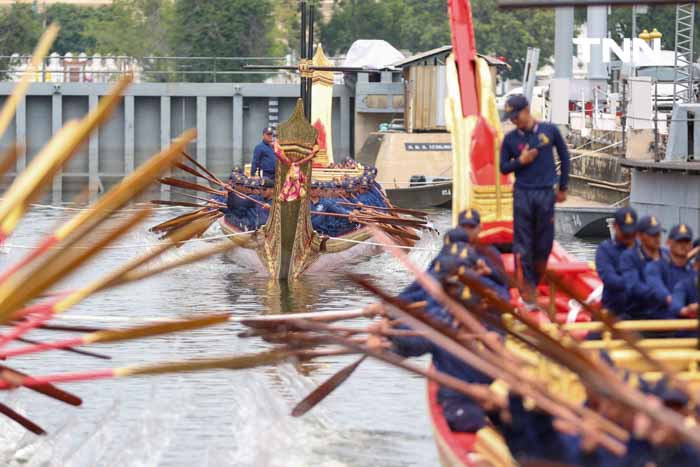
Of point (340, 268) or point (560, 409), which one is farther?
point (340, 268)

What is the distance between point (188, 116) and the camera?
48.1 m

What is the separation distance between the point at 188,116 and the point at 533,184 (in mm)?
36689

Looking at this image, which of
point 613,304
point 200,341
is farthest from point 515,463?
point 200,341

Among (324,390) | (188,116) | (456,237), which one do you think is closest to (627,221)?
(456,237)

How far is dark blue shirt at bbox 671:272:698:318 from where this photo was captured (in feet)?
34.7

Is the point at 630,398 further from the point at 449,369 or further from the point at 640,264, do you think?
the point at 640,264

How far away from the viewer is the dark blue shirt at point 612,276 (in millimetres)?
10719

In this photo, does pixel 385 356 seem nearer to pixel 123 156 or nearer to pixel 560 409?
pixel 560 409

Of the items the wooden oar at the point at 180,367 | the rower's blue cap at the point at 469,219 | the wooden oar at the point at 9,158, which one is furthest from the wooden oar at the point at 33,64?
the rower's blue cap at the point at 469,219

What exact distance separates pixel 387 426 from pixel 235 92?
111ft

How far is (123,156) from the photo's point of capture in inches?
1871

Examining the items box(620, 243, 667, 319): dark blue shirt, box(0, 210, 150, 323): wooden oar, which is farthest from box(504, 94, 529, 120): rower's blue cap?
box(0, 210, 150, 323): wooden oar

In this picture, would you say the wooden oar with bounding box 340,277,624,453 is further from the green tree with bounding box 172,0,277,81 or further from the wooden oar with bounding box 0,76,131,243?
the green tree with bounding box 172,0,277,81

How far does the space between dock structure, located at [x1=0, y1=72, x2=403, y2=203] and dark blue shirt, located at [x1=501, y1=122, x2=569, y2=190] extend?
33.9 meters
